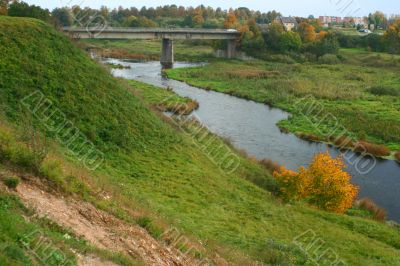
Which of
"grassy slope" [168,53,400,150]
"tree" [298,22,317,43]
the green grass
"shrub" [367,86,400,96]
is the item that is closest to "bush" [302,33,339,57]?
"grassy slope" [168,53,400,150]

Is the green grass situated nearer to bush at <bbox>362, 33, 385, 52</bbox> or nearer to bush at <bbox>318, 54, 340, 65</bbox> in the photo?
bush at <bbox>318, 54, 340, 65</bbox>

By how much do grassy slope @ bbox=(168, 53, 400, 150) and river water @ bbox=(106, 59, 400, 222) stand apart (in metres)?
2.65

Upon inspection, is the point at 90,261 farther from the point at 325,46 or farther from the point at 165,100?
the point at 325,46

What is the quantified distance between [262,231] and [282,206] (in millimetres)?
4693

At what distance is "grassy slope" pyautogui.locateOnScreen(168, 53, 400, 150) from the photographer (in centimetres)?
4803

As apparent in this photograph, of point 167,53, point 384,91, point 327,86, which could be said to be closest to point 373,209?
point 384,91

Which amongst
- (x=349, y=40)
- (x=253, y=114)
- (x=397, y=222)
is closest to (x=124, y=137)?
(x=397, y=222)

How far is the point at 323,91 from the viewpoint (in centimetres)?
6488

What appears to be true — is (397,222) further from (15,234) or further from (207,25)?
(207,25)

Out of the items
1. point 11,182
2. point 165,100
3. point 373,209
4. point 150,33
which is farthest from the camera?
point 150,33

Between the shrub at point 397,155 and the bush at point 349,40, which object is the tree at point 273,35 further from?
the shrub at point 397,155

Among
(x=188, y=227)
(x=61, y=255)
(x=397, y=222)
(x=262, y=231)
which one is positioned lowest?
(x=397, y=222)

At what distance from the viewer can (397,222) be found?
28.1 metres

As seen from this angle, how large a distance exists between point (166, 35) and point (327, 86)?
40.7m
